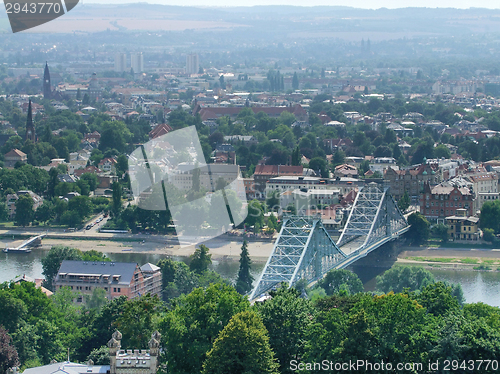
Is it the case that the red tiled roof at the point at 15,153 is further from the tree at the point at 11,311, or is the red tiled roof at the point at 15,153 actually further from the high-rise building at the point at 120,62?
the high-rise building at the point at 120,62

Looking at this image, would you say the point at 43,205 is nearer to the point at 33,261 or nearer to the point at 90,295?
the point at 33,261

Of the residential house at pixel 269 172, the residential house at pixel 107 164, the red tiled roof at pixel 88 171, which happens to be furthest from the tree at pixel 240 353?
the residential house at pixel 107 164

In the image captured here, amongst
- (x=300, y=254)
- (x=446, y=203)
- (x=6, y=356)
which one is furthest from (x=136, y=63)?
(x=6, y=356)

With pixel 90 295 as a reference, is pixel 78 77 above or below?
below

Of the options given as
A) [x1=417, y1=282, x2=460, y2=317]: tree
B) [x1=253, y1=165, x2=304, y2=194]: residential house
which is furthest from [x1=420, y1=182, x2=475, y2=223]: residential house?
[x1=417, y1=282, x2=460, y2=317]: tree

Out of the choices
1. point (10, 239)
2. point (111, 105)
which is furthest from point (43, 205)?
point (111, 105)

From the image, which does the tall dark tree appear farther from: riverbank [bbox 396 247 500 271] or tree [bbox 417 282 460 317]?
tree [bbox 417 282 460 317]

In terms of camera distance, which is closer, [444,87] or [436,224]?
[436,224]
